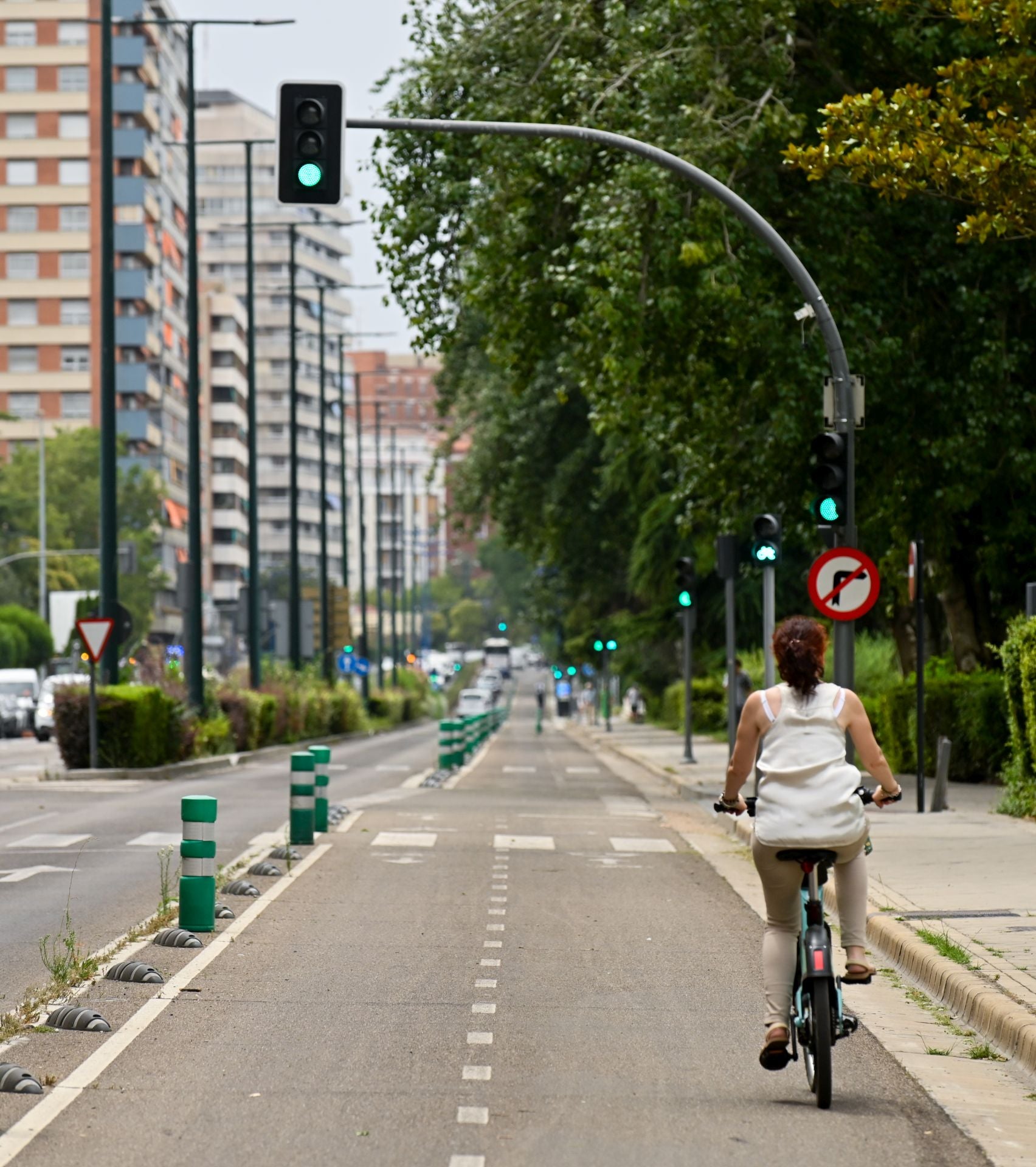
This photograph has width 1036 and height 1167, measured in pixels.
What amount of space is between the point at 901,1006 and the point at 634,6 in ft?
63.2

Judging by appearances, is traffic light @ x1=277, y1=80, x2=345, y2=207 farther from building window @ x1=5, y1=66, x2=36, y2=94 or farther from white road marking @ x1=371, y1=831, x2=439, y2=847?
building window @ x1=5, y1=66, x2=36, y2=94

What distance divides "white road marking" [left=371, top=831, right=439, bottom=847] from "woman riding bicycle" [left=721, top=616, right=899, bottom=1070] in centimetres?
1175

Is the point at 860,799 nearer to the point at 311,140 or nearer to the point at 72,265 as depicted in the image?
the point at 311,140

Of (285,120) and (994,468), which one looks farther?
(994,468)

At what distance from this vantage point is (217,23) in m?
39.7

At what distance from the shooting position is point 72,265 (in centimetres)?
11194

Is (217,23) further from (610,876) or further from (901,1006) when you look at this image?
(901,1006)

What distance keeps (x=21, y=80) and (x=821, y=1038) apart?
361 ft

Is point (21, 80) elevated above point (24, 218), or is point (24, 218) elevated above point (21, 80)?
point (21, 80)

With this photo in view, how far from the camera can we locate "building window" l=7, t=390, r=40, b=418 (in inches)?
4478

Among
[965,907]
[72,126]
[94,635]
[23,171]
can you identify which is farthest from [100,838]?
[23,171]

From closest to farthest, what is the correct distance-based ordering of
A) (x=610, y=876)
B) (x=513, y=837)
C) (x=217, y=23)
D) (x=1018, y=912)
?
(x=1018, y=912), (x=610, y=876), (x=513, y=837), (x=217, y=23)

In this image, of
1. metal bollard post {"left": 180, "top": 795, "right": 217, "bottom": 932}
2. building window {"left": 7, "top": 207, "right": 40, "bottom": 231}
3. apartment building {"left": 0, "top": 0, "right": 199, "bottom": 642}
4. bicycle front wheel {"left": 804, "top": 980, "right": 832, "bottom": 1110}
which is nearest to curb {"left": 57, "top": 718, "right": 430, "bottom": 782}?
metal bollard post {"left": 180, "top": 795, "right": 217, "bottom": 932}

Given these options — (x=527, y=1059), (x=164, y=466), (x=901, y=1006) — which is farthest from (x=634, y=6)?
(x=164, y=466)
